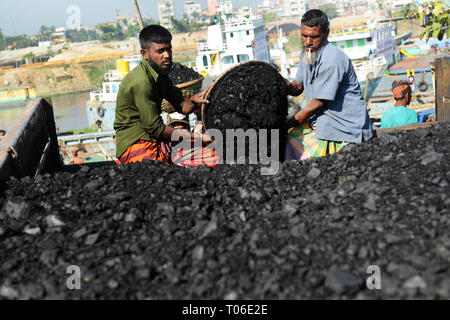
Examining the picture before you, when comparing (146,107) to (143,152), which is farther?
(143,152)

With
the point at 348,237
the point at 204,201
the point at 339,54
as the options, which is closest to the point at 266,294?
the point at 348,237

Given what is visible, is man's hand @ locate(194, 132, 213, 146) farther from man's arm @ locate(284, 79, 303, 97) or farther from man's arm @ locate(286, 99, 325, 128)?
man's arm @ locate(284, 79, 303, 97)

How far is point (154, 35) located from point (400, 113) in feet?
9.06

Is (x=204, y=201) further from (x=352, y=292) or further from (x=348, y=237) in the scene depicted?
(x=352, y=292)

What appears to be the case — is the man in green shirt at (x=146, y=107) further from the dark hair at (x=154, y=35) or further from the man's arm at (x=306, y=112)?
the man's arm at (x=306, y=112)

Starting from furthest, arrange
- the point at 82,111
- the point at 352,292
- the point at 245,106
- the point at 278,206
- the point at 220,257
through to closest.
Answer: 1. the point at 82,111
2. the point at 245,106
3. the point at 278,206
4. the point at 220,257
5. the point at 352,292

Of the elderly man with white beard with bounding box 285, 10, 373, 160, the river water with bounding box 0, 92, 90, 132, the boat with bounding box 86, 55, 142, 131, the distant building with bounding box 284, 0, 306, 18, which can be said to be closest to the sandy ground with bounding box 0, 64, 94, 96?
the river water with bounding box 0, 92, 90, 132

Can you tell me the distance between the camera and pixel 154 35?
3533 millimetres

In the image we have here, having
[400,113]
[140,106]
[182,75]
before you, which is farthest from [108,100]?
[140,106]

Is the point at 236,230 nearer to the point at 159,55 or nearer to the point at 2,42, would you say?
the point at 159,55

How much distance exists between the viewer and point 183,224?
2.37m

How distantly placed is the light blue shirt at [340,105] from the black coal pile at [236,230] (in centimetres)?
55

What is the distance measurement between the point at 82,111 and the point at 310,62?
5256cm

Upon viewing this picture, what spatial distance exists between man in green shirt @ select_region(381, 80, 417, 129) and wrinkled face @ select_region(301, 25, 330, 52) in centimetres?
158
